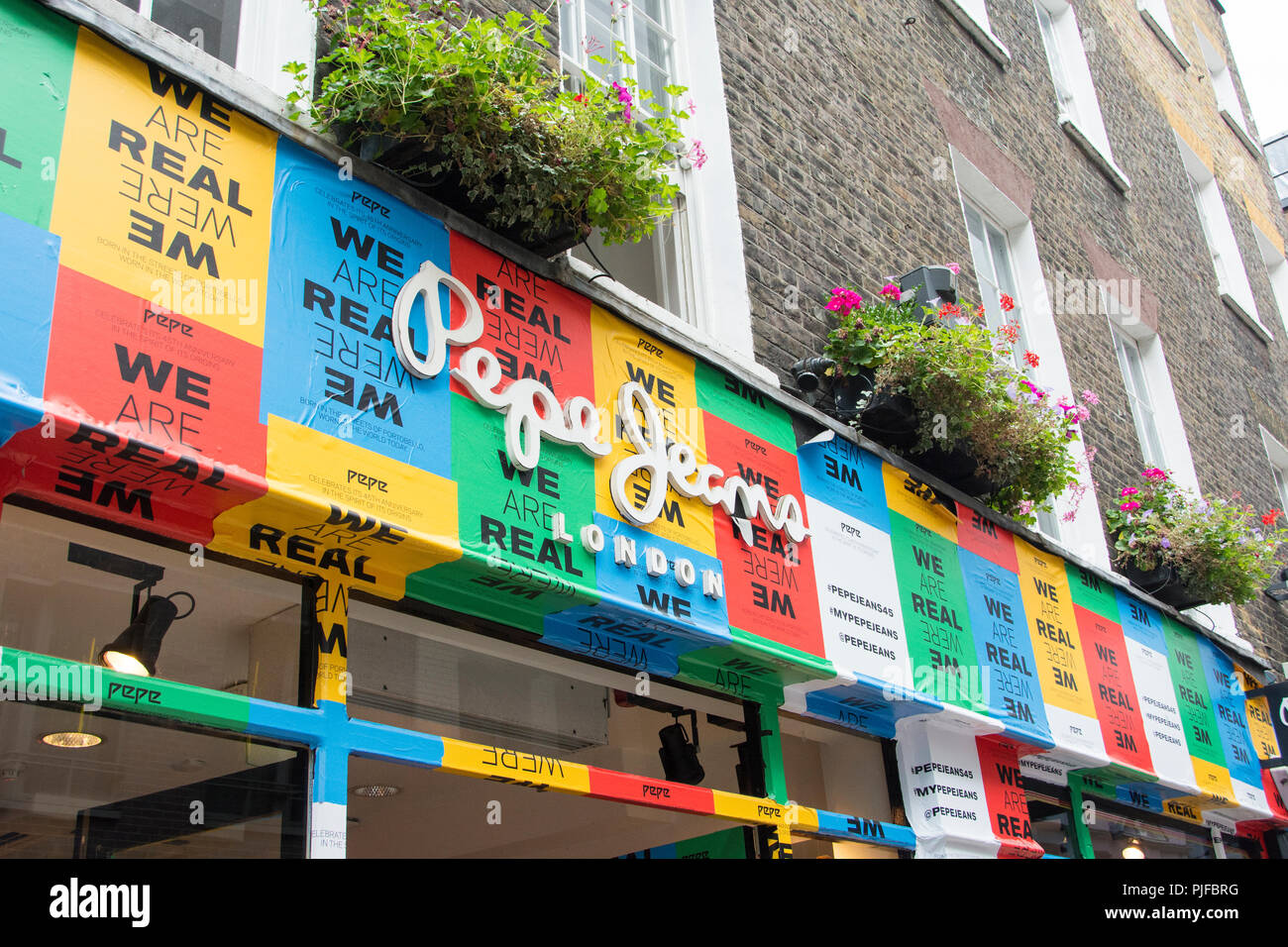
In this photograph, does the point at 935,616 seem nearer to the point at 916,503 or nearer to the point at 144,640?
the point at 916,503

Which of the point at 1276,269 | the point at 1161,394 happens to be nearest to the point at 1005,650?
the point at 1161,394

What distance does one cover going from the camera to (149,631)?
151 inches

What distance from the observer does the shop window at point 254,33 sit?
489cm

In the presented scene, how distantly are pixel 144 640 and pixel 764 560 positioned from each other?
2945 mm

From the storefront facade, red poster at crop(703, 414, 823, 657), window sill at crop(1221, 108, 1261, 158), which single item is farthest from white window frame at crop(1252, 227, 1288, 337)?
red poster at crop(703, 414, 823, 657)

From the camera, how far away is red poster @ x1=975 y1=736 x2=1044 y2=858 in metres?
6.84

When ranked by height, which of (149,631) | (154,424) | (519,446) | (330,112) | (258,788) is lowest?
(258,788)

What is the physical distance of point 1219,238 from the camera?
15.4 m

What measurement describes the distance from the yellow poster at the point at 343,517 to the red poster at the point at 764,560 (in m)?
1.62

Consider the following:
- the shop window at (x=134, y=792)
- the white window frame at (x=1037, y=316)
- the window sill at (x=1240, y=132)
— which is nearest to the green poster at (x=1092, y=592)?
the white window frame at (x=1037, y=316)

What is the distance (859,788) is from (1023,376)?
2.88 m

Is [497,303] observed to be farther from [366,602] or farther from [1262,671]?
[1262,671]

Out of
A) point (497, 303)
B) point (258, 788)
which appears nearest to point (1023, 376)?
point (497, 303)

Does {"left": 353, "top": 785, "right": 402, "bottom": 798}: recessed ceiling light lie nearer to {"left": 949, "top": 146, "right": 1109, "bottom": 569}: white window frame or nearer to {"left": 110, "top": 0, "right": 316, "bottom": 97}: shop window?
{"left": 110, "top": 0, "right": 316, "bottom": 97}: shop window
